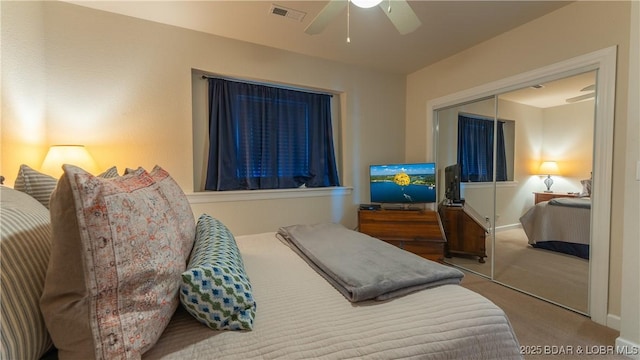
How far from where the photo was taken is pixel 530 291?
2490 millimetres

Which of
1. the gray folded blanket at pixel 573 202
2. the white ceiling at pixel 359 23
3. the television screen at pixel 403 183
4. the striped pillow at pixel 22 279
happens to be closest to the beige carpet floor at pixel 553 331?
the gray folded blanket at pixel 573 202

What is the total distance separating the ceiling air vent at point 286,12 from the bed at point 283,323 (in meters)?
1.81

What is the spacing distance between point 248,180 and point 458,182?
8.20ft

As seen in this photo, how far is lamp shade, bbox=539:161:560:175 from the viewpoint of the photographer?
238 centimetres


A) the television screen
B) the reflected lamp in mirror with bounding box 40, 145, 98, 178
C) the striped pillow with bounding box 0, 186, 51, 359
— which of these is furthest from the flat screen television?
the reflected lamp in mirror with bounding box 40, 145, 98, 178

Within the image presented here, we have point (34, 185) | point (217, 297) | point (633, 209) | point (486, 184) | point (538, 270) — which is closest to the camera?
point (217, 297)

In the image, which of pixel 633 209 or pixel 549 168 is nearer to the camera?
pixel 633 209

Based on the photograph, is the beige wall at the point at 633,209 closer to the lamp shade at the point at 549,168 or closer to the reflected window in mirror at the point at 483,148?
the lamp shade at the point at 549,168

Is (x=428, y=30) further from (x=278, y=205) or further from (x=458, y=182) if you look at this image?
(x=278, y=205)

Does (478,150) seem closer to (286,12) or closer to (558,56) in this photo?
(558,56)

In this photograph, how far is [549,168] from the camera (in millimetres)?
2432

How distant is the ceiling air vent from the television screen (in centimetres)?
189

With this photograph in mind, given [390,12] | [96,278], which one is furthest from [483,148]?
[96,278]

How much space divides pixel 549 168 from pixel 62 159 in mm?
3979
